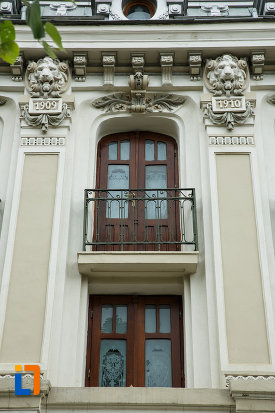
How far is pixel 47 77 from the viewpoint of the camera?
440 inches

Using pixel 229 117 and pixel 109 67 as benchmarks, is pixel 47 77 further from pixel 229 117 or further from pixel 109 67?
pixel 229 117

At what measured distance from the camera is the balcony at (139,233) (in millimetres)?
9500

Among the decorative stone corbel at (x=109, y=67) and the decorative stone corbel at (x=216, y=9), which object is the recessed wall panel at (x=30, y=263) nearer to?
the decorative stone corbel at (x=109, y=67)

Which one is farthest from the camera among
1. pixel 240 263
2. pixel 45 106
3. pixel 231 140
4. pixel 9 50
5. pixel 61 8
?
pixel 61 8

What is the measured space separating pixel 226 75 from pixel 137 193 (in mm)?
2853

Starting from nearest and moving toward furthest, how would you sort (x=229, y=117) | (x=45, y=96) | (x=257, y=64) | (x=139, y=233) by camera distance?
(x=139, y=233) → (x=229, y=117) → (x=45, y=96) → (x=257, y=64)

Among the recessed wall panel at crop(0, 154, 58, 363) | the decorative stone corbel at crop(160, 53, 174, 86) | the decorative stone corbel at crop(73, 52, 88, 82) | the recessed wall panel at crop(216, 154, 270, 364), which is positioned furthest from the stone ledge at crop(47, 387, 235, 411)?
the decorative stone corbel at crop(73, 52, 88, 82)

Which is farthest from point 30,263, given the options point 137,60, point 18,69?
point 137,60

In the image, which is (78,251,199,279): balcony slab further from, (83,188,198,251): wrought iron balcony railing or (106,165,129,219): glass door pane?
(106,165,129,219): glass door pane

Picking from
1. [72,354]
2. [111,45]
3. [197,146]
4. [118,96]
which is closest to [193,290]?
[72,354]

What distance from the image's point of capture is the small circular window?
41.9 ft

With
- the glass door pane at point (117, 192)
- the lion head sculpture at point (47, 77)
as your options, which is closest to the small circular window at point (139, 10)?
the lion head sculpture at point (47, 77)

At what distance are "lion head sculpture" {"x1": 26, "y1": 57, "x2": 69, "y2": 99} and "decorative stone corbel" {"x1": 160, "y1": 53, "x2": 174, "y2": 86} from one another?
6.21 ft

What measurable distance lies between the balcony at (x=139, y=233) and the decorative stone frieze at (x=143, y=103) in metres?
1.82
